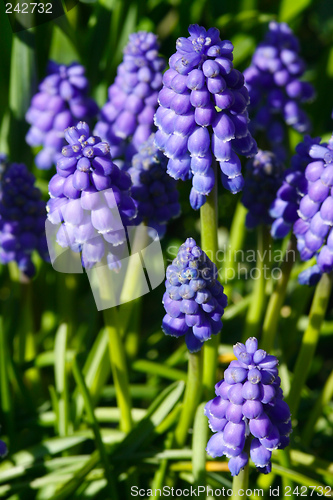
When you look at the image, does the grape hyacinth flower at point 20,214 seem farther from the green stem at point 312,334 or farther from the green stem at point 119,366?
the green stem at point 312,334

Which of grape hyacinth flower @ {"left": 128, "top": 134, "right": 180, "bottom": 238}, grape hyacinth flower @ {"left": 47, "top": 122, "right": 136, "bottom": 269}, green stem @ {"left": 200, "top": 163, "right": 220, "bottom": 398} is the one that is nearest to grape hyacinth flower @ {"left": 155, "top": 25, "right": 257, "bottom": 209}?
green stem @ {"left": 200, "top": 163, "right": 220, "bottom": 398}

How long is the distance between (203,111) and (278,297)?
1.36m

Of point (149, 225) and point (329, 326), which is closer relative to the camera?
point (149, 225)

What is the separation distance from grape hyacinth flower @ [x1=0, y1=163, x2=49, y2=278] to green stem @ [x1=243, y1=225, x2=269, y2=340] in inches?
51.3

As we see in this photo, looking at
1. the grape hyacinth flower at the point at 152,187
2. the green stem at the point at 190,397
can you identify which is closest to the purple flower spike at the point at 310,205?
the grape hyacinth flower at the point at 152,187

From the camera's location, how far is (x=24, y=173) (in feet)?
11.3

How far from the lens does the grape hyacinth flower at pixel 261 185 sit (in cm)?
328

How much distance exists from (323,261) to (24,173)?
70.1 inches

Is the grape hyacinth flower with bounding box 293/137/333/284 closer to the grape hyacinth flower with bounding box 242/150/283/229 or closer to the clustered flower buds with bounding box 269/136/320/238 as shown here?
the clustered flower buds with bounding box 269/136/320/238

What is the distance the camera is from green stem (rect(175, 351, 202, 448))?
2.84 meters

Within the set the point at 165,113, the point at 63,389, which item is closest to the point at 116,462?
the point at 63,389

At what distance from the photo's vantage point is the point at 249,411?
2094mm

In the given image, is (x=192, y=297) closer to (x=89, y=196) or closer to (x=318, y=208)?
(x=89, y=196)

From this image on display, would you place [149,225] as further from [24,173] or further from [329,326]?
[329,326]
